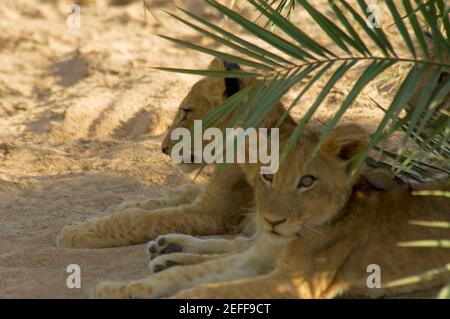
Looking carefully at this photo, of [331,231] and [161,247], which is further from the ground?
[161,247]

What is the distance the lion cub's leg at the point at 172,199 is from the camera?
6148 mm

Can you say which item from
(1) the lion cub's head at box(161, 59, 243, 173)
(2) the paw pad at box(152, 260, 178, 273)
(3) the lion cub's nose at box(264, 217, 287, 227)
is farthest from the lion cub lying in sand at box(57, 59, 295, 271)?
(3) the lion cub's nose at box(264, 217, 287, 227)

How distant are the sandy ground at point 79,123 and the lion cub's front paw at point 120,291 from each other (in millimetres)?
160

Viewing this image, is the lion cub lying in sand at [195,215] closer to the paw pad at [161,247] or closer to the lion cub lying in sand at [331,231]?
the paw pad at [161,247]

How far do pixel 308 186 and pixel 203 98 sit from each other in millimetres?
1523

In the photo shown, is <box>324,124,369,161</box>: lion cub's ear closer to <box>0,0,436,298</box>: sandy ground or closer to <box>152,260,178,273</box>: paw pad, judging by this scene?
<box>152,260,178,273</box>: paw pad

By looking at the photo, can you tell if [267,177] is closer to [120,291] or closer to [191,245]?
[120,291]

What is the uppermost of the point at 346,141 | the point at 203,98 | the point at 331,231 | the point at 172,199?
the point at 203,98

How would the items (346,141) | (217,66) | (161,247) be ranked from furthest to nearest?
(217,66)
(161,247)
(346,141)

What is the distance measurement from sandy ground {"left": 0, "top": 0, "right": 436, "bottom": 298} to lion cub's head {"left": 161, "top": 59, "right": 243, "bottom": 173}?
24.6 inches

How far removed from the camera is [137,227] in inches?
225

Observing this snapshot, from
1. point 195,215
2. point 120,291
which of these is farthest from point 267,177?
point 195,215

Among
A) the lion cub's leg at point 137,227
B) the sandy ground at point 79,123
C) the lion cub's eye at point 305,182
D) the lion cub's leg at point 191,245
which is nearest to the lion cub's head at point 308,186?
the lion cub's eye at point 305,182
